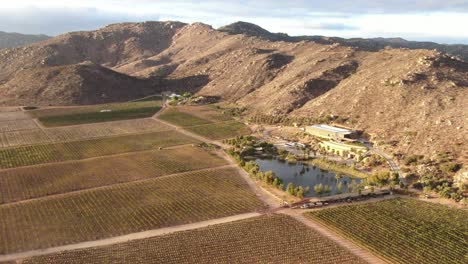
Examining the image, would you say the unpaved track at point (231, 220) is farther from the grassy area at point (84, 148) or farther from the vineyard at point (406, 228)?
the grassy area at point (84, 148)

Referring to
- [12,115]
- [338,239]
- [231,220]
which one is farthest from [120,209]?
[12,115]

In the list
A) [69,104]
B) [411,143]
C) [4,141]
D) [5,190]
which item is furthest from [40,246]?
[69,104]

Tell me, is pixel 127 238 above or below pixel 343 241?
above

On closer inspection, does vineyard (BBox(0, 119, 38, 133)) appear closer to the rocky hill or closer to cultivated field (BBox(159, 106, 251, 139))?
the rocky hill

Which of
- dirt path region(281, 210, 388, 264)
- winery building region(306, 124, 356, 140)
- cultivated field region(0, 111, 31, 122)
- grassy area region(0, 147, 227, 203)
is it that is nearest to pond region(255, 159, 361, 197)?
dirt path region(281, 210, 388, 264)

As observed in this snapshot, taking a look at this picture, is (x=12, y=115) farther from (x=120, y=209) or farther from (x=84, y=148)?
(x=120, y=209)
